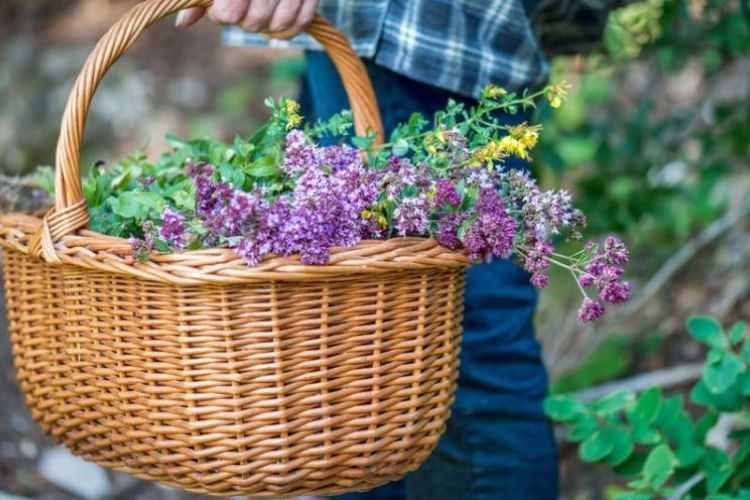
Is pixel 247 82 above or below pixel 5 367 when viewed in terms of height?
above

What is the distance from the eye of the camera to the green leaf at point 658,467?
1.33 m

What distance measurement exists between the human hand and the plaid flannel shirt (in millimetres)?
239

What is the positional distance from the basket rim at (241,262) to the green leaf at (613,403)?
496 millimetres

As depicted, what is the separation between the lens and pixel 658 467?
52.6 inches

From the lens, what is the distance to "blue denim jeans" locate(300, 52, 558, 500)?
151 cm

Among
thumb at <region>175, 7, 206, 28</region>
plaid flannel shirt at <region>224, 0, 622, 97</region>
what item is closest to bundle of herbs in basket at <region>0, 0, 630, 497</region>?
thumb at <region>175, 7, 206, 28</region>

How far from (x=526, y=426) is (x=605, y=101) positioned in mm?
2152

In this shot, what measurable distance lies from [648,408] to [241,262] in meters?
0.74

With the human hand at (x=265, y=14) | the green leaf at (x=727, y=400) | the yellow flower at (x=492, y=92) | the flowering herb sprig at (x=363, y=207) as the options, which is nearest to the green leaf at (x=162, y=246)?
the flowering herb sprig at (x=363, y=207)

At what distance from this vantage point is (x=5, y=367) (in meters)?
2.64

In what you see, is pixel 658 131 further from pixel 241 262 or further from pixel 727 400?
pixel 241 262

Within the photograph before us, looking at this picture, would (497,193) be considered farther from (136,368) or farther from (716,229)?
(716,229)

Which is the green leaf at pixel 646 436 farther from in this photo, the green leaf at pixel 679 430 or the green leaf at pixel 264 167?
the green leaf at pixel 264 167

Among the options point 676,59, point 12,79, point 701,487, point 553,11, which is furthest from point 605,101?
point 12,79
